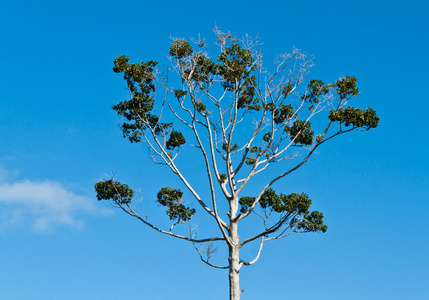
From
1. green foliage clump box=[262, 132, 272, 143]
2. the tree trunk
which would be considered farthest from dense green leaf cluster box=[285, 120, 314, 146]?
the tree trunk

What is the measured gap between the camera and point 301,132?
19.4 meters

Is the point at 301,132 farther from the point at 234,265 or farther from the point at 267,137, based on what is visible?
the point at 234,265

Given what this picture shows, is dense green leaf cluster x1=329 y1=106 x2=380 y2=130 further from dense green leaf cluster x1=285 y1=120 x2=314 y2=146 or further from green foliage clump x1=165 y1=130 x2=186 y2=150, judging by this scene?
green foliage clump x1=165 y1=130 x2=186 y2=150

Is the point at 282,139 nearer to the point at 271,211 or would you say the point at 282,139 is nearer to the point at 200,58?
the point at 271,211

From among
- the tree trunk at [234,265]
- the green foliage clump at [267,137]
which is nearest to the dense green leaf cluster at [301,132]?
the green foliage clump at [267,137]

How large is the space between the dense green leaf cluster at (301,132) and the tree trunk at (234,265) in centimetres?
430

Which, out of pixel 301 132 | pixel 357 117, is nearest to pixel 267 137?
pixel 301 132

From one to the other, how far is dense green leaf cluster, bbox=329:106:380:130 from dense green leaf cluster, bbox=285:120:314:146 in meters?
1.40

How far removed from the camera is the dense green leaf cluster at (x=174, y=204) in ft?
62.6

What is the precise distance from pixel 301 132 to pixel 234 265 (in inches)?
226

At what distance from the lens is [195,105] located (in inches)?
722

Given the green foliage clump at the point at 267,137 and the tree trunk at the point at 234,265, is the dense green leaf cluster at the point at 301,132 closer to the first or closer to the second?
the green foliage clump at the point at 267,137

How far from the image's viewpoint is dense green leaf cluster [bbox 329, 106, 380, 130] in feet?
58.6

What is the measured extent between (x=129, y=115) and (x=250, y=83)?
4.88 metres
